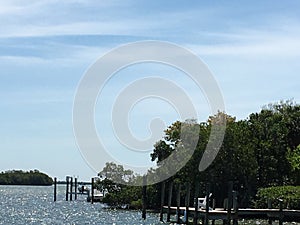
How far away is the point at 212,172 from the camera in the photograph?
68688 mm

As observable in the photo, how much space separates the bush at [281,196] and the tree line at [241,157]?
1.35m

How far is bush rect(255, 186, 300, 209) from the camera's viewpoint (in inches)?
2419

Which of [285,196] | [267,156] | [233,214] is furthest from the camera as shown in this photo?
[267,156]

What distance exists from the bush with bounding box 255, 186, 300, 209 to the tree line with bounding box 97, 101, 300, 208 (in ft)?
4.41

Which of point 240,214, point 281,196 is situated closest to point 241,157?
point 281,196

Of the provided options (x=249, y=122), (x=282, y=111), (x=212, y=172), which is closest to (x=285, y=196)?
(x=212, y=172)

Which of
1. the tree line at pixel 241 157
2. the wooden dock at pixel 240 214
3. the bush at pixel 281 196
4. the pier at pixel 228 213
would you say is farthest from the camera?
the tree line at pixel 241 157

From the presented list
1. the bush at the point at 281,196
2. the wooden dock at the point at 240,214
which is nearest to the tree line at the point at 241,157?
the bush at the point at 281,196

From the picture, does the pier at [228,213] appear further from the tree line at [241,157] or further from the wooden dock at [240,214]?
the tree line at [241,157]

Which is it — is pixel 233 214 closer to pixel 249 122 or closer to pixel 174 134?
pixel 174 134

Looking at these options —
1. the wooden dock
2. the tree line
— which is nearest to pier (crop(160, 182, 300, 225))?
the wooden dock

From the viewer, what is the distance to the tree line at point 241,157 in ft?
226

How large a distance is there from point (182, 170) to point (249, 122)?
13.3 metres

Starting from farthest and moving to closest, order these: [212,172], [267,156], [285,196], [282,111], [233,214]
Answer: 1. [282,111]
2. [267,156]
3. [212,172]
4. [285,196]
5. [233,214]
